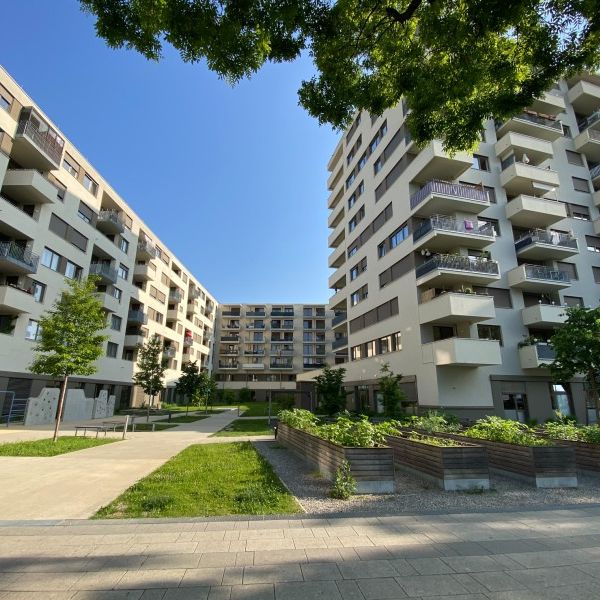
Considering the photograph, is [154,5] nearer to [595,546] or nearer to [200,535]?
[200,535]

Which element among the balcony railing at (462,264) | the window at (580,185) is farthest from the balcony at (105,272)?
the window at (580,185)

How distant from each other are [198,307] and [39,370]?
47559 mm

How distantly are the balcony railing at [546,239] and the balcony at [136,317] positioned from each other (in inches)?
1378

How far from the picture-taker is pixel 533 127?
86.7ft

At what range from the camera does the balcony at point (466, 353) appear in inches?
770

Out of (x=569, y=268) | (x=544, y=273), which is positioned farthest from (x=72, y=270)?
(x=569, y=268)

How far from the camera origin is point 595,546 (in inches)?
175

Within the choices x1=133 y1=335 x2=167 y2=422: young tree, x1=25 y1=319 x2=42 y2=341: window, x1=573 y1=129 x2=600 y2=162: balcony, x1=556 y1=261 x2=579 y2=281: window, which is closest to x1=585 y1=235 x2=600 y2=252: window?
x1=556 y1=261 x2=579 y2=281: window

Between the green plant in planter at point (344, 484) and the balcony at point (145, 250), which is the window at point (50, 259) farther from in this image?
the green plant in planter at point (344, 484)

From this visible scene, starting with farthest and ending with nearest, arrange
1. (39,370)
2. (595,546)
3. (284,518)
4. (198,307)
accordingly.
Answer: (198,307) < (39,370) < (284,518) < (595,546)

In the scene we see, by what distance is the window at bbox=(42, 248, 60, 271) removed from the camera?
25269mm

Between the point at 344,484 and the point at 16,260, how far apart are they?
23.8 metres

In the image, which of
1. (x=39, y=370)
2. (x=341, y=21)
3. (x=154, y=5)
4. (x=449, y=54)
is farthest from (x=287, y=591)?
(x=39, y=370)

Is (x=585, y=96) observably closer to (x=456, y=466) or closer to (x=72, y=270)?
(x=456, y=466)
